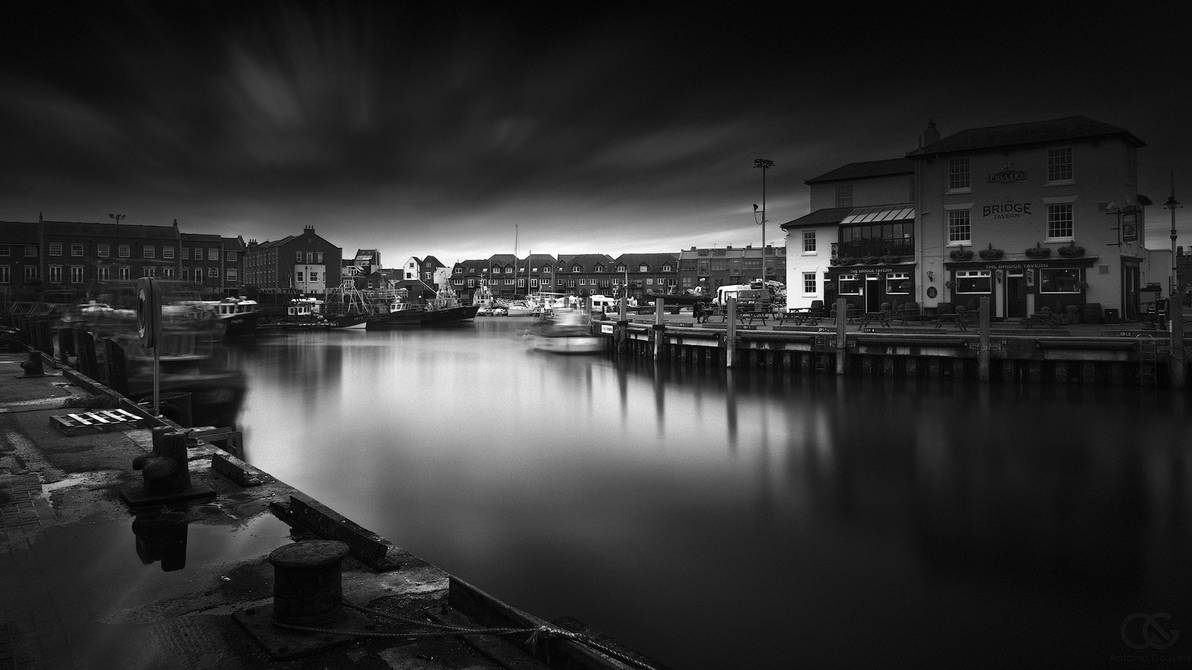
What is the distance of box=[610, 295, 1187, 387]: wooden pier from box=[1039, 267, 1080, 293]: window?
2581mm

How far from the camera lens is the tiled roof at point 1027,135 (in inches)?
1141

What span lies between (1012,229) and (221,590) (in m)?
33.4

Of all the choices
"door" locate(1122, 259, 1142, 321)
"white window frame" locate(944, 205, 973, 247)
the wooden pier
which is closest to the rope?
the wooden pier

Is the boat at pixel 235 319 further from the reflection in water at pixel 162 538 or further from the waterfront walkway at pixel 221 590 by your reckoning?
the reflection in water at pixel 162 538

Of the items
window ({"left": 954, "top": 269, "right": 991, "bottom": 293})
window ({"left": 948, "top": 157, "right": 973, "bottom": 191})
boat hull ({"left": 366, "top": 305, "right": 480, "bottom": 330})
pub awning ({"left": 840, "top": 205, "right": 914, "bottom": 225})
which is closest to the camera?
window ({"left": 954, "top": 269, "right": 991, "bottom": 293})

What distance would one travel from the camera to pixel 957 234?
105 ft

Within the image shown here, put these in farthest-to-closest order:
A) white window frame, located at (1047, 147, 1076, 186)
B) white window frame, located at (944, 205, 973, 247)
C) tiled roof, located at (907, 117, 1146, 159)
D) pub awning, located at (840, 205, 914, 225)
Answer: pub awning, located at (840, 205, 914, 225) < white window frame, located at (944, 205, 973, 247) < white window frame, located at (1047, 147, 1076, 186) < tiled roof, located at (907, 117, 1146, 159)

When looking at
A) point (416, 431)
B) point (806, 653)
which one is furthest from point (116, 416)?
point (806, 653)

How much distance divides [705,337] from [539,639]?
25.3 metres

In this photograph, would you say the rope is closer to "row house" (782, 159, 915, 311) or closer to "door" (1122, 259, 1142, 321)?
"door" (1122, 259, 1142, 321)

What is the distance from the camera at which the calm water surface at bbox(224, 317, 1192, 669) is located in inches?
255

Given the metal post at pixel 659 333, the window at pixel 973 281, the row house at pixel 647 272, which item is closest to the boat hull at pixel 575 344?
the metal post at pixel 659 333

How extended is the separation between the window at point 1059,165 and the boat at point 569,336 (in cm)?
2314

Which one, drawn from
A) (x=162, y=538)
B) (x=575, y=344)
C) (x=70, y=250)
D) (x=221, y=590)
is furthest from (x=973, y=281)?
(x=70, y=250)
